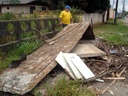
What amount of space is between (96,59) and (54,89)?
2.14 meters

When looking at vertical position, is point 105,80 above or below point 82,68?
below

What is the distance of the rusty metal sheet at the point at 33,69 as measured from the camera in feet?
11.9

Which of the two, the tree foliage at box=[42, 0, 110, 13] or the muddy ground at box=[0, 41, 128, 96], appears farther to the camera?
the tree foliage at box=[42, 0, 110, 13]

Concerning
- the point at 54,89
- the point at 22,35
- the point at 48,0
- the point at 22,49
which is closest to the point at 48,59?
the point at 54,89

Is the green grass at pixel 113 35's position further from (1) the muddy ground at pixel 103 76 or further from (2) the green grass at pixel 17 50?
(2) the green grass at pixel 17 50

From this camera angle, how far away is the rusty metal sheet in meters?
3.64

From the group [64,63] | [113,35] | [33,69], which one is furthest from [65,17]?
[33,69]

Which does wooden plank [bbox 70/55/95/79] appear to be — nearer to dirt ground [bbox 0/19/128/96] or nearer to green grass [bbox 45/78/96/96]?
dirt ground [bbox 0/19/128/96]

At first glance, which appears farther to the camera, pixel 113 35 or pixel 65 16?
pixel 113 35

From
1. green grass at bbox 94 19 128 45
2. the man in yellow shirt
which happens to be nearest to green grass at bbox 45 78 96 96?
green grass at bbox 94 19 128 45

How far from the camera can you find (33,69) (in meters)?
4.21

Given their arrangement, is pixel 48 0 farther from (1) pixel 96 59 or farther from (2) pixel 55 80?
(2) pixel 55 80

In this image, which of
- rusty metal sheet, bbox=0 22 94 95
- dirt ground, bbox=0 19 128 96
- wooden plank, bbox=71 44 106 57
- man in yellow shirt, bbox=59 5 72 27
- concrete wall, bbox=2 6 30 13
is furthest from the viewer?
concrete wall, bbox=2 6 30 13

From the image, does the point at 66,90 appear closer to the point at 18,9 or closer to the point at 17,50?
the point at 17,50
